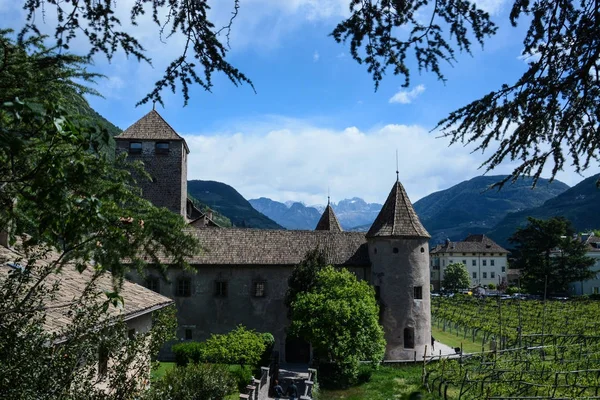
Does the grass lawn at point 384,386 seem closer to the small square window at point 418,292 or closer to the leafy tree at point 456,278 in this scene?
the small square window at point 418,292

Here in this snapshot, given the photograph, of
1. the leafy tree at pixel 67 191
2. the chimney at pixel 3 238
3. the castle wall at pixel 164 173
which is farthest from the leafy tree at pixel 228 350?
the leafy tree at pixel 67 191

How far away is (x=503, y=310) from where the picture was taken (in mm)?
55688

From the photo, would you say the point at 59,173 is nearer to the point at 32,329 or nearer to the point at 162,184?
the point at 32,329

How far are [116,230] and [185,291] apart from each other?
26774 millimetres

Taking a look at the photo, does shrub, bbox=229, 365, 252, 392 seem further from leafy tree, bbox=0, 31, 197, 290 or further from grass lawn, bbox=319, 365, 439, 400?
leafy tree, bbox=0, 31, 197, 290

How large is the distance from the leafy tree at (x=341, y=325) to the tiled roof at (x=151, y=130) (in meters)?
17.5

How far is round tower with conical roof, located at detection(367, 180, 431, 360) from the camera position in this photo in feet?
105

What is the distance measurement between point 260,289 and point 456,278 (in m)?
74.1

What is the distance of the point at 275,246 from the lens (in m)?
34.2

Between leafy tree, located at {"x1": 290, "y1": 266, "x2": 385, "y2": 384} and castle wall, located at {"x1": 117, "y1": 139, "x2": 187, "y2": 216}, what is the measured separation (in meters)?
14.2

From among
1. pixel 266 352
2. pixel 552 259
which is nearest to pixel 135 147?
pixel 266 352

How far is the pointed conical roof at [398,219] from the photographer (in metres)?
32.8

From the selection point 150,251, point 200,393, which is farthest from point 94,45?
point 200,393

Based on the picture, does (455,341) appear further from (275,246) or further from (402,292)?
(275,246)
